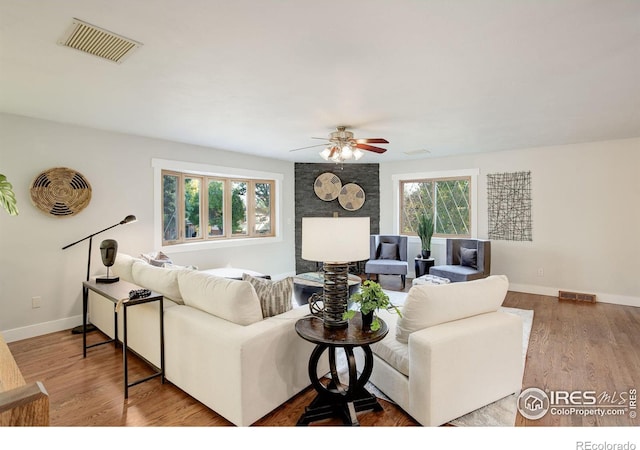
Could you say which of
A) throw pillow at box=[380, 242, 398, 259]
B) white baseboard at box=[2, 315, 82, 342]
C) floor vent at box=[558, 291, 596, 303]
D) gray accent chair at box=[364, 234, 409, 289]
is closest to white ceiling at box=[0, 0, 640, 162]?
white baseboard at box=[2, 315, 82, 342]

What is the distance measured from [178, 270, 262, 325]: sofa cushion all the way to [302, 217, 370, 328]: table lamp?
1.49ft

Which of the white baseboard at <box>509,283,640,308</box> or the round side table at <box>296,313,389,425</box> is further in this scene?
the white baseboard at <box>509,283,640,308</box>

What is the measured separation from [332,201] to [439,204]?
2.12m

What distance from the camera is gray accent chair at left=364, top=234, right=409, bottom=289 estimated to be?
218 inches

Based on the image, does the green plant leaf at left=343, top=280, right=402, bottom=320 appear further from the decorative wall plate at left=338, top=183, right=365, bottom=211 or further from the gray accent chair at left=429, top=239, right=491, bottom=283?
the decorative wall plate at left=338, top=183, right=365, bottom=211

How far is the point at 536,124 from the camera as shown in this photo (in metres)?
3.78

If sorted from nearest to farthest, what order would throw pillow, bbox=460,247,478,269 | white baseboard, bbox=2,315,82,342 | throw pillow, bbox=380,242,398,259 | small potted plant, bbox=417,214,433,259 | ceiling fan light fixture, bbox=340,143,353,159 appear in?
white baseboard, bbox=2,315,82,342 < ceiling fan light fixture, bbox=340,143,353,159 < throw pillow, bbox=460,247,478,269 < small potted plant, bbox=417,214,433,259 < throw pillow, bbox=380,242,398,259

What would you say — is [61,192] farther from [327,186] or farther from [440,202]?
[440,202]

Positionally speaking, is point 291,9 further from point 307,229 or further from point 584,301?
point 584,301

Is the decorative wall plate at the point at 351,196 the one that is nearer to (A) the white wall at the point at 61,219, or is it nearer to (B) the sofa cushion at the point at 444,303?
(A) the white wall at the point at 61,219

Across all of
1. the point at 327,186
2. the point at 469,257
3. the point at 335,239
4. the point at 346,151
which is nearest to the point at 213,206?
the point at 327,186

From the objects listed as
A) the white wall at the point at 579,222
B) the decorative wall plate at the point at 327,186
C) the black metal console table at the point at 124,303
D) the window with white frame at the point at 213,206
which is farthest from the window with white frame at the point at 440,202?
the black metal console table at the point at 124,303

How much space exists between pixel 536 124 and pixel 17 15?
467 centimetres

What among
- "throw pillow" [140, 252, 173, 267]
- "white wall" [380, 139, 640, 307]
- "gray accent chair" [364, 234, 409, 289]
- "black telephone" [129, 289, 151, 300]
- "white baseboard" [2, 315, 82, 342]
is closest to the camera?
"black telephone" [129, 289, 151, 300]
